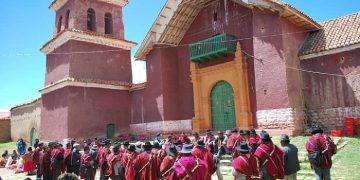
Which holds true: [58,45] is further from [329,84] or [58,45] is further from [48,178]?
[329,84]

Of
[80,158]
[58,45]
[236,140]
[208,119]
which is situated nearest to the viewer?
[236,140]

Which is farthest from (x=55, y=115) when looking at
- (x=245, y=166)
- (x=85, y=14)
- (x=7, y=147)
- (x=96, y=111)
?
(x=245, y=166)

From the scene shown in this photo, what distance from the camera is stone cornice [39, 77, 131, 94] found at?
20.0 m

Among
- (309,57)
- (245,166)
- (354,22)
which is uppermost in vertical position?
(354,22)

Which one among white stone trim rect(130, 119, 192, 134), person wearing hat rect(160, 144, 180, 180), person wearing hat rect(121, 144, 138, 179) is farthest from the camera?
white stone trim rect(130, 119, 192, 134)

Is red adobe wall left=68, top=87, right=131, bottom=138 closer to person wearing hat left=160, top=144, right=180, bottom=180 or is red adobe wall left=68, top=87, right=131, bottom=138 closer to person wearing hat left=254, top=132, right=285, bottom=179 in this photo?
person wearing hat left=160, top=144, right=180, bottom=180

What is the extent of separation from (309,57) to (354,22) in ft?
8.83

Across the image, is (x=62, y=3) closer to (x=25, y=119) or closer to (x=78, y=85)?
(x=78, y=85)

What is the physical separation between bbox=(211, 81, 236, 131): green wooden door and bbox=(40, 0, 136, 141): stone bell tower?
22.2 ft

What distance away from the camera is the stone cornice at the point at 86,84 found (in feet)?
65.5

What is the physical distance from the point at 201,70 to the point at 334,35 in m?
6.97

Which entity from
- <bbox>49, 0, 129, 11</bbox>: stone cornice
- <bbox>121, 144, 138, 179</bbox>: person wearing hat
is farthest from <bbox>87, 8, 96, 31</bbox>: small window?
<bbox>121, 144, 138, 179</bbox>: person wearing hat

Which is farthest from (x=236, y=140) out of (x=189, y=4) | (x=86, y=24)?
(x=86, y=24)

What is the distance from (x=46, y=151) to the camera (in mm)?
11430
